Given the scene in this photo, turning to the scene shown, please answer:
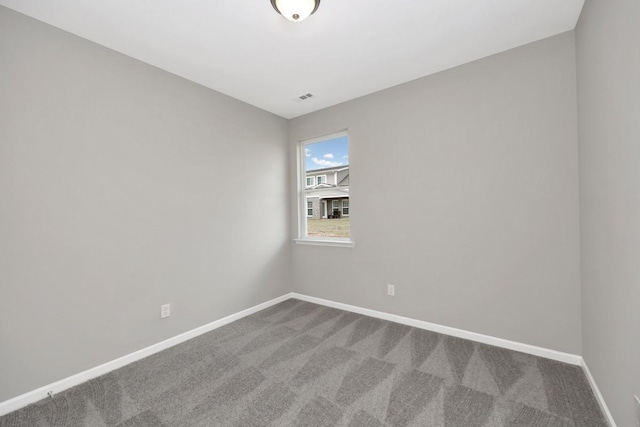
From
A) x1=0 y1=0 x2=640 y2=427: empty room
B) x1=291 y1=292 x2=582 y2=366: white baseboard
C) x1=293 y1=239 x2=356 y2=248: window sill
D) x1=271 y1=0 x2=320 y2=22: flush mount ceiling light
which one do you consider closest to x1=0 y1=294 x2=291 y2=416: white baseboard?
x1=0 y1=0 x2=640 y2=427: empty room

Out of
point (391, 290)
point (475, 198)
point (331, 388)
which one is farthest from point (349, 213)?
point (331, 388)

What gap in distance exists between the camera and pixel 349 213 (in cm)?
331

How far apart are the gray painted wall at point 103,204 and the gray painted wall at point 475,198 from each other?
1.56 metres

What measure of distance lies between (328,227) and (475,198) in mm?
1837

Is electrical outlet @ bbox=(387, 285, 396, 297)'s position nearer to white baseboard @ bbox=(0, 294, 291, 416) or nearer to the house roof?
the house roof

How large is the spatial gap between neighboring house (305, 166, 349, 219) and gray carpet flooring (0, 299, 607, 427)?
5.30 ft

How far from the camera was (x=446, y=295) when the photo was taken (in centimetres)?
265

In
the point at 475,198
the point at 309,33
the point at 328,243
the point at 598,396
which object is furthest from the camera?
the point at 328,243

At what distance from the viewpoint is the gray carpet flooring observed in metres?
1.60

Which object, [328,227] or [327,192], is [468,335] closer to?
[328,227]

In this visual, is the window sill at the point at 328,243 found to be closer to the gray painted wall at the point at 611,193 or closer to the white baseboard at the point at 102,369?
the white baseboard at the point at 102,369

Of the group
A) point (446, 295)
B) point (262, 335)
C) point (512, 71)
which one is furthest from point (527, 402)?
point (512, 71)

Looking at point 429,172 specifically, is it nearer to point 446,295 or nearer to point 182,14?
point 446,295

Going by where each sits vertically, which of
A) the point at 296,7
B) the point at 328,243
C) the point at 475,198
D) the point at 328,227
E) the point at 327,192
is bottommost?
the point at 328,243
